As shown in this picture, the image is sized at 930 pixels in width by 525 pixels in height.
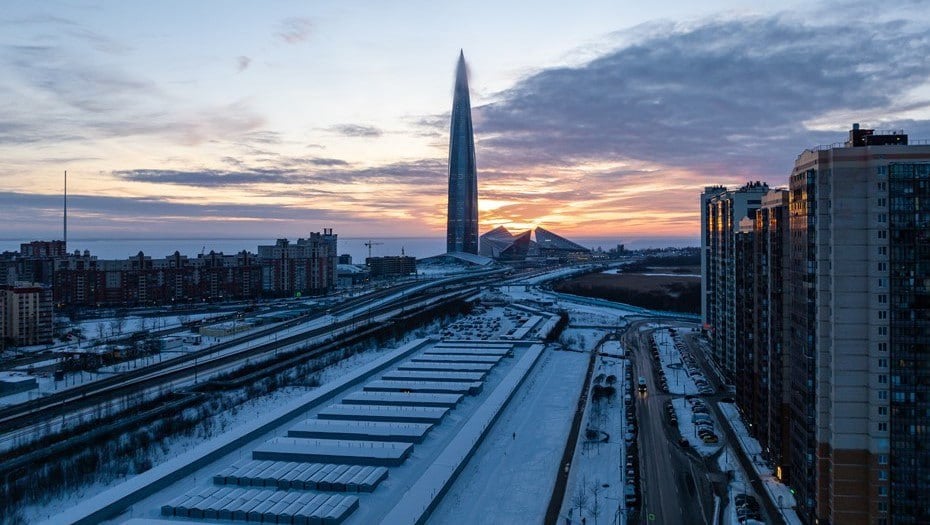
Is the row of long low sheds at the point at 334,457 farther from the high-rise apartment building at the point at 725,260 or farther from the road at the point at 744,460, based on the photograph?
the high-rise apartment building at the point at 725,260

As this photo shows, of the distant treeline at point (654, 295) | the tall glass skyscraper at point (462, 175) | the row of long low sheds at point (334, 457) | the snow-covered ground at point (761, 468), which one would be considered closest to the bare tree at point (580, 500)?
the snow-covered ground at point (761, 468)

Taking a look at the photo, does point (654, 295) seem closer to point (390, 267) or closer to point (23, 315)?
point (390, 267)

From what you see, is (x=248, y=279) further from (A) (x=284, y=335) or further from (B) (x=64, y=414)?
(B) (x=64, y=414)

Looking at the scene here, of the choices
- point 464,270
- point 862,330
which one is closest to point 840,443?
point 862,330

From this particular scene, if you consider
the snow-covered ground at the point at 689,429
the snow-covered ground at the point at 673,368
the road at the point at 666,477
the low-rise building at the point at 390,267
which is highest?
the low-rise building at the point at 390,267

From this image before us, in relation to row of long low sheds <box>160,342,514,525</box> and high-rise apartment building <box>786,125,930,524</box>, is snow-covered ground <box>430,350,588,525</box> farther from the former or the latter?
high-rise apartment building <box>786,125,930,524</box>
